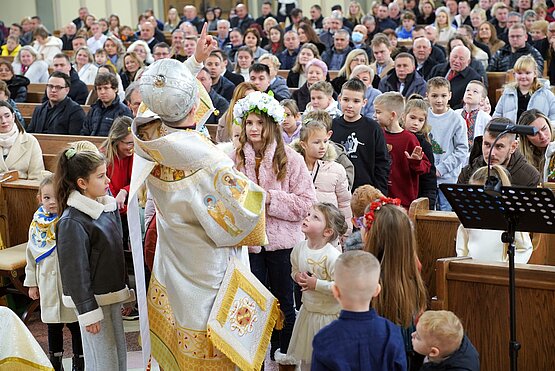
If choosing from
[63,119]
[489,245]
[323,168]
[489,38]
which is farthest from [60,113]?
[489,38]

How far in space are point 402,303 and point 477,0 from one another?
1582cm

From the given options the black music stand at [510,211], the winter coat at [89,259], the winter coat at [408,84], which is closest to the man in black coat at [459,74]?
the winter coat at [408,84]

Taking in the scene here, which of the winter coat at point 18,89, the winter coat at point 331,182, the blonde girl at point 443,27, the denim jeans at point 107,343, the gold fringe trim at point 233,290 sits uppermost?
the blonde girl at point 443,27

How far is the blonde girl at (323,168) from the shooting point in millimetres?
5508

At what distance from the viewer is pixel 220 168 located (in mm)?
3781

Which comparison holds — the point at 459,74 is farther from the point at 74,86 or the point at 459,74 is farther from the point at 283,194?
the point at 283,194

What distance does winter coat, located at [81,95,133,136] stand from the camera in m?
8.23

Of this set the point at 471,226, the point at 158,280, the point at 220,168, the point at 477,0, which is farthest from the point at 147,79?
the point at 477,0

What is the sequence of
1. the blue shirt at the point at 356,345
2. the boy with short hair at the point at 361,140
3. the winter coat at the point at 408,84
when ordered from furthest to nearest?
the winter coat at the point at 408,84
the boy with short hair at the point at 361,140
the blue shirt at the point at 356,345

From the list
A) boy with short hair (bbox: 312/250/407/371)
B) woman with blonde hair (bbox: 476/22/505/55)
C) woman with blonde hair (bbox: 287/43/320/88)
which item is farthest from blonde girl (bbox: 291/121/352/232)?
woman with blonde hair (bbox: 476/22/505/55)

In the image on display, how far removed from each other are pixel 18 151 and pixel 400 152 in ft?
9.05

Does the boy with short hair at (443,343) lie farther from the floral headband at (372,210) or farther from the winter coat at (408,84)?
the winter coat at (408,84)

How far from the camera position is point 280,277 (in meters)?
4.98

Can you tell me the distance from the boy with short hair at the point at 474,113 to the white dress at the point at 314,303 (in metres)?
3.46
